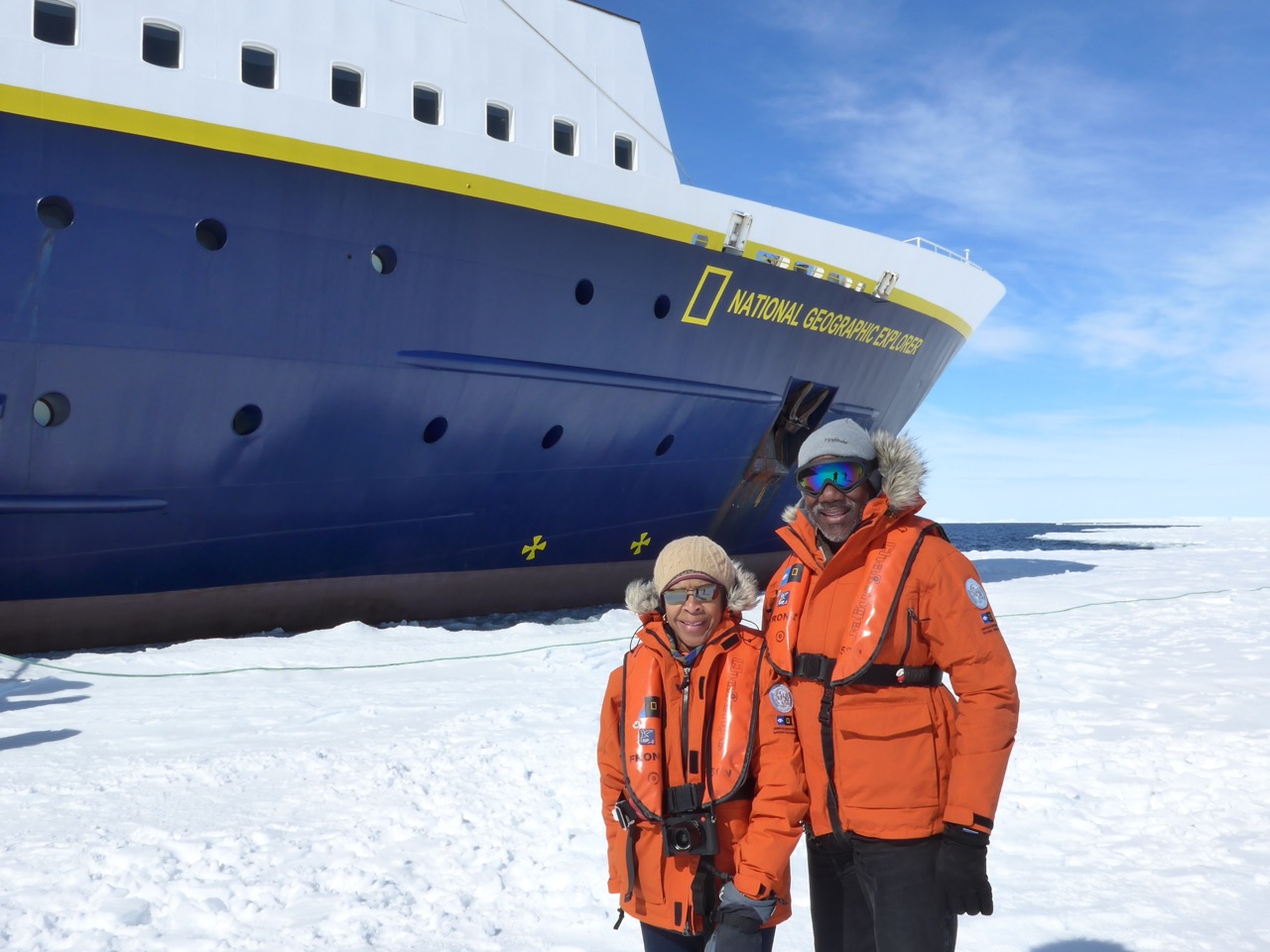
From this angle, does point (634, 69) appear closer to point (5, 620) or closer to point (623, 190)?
point (623, 190)

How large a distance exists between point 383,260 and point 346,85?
1.63 m

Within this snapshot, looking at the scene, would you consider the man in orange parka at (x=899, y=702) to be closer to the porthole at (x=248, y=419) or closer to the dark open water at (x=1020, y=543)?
the dark open water at (x=1020, y=543)

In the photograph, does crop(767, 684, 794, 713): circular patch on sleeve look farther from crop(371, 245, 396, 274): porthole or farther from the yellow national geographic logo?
the yellow national geographic logo

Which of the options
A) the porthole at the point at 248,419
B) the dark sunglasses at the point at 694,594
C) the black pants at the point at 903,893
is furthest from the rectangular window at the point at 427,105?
the black pants at the point at 903,893

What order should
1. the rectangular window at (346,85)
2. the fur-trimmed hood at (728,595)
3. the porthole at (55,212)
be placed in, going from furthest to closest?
the rectangular window at (346,85)
the porthole at (55,212)
the fur-trimmed hood at (728,595)

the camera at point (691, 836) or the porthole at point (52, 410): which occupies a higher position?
the porthole at point (52, 410)

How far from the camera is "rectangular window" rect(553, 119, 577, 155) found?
10165mm

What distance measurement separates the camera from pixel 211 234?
26.0ft

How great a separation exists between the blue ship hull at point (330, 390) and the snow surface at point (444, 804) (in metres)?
1.08

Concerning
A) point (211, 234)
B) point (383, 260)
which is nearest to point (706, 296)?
point (383, 260)

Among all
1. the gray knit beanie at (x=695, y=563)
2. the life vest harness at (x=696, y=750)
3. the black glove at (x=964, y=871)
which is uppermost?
the gray knit beanie at (x=695, y=563)

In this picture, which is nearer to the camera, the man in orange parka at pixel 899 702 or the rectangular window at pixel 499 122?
the man in orange parka at pixel 899 702

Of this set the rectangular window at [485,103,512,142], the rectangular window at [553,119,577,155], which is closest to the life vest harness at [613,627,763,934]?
the rectangular window at [485,103,512,142]

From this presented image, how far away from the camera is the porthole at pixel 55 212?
7.29m
